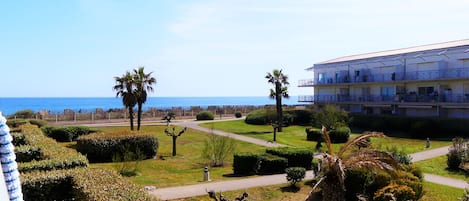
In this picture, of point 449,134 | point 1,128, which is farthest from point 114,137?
point 449,134

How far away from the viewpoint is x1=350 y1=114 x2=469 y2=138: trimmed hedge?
35.5 metres

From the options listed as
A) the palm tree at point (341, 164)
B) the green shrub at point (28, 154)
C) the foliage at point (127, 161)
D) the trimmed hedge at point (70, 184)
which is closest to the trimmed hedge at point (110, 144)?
the foliage at point (127, 161)

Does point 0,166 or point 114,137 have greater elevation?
point 0,166

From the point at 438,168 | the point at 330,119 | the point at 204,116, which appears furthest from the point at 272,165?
the point at 204,116

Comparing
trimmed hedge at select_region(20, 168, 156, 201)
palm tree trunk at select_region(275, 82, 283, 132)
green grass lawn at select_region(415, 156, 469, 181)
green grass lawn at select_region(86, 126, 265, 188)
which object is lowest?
green grass lawn at select_region(415, 156, 469, 181)

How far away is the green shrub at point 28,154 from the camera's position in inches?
581

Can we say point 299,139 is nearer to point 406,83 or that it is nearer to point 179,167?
point 179,167

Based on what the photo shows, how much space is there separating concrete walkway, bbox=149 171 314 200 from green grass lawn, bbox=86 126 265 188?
3.03 feet

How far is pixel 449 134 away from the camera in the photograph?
35.8 metres

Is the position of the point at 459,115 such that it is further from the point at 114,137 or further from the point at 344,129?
the point at 114,137

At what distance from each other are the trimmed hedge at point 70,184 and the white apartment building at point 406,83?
36302 millimetres

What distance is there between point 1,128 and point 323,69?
193 ft

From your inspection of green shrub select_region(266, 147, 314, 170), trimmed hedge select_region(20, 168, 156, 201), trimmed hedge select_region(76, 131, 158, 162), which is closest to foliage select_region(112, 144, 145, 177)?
trimmed hedge select_region(76, 131, 158, 162)

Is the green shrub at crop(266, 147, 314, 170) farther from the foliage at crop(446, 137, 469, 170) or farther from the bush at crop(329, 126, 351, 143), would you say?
the bush at crop(329, 126, 351, 143)
